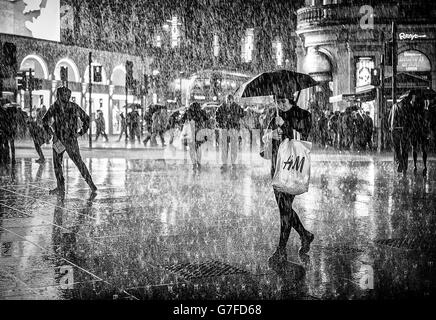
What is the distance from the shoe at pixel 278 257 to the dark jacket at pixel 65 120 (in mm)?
5693

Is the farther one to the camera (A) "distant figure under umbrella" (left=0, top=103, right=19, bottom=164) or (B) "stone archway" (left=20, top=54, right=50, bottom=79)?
(B) "stone archway" (left=20, top=54, right=50, bottom=79)

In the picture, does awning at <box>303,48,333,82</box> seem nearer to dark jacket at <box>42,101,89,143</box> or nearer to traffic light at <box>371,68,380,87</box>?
traffic light at <box>371,68,380,87</box>

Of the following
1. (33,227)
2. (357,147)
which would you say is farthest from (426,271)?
(357,147)

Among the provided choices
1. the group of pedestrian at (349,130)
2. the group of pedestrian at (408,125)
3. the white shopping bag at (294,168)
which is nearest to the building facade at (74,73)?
the group of pedestrian at (349,130)

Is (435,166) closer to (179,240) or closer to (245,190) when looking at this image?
(245,190)

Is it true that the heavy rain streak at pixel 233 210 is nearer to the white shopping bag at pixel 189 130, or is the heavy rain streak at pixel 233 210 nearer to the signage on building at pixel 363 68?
the white shopping bag at pixel 189 130

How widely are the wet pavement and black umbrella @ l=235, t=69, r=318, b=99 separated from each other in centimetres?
166

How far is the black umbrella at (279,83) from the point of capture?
669cm

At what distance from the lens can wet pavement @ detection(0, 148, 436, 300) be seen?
5.15 m

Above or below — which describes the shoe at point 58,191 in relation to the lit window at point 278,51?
below

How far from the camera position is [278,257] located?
6.21 m

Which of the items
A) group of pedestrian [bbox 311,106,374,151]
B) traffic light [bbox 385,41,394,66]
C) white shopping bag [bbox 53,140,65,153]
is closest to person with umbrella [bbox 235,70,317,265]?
white shopping bag [bbox 53,140,65,153]
